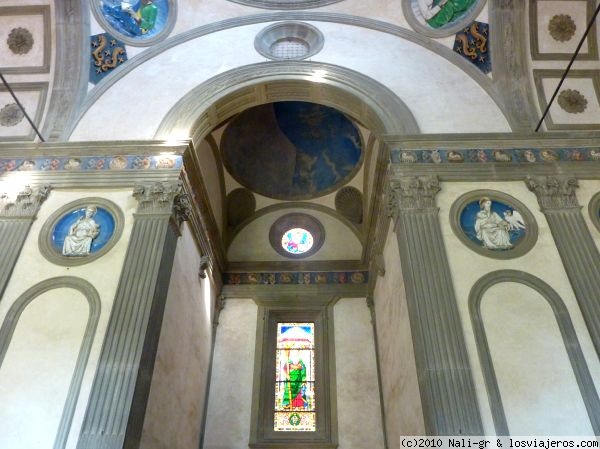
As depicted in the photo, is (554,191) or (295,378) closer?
(554,191)

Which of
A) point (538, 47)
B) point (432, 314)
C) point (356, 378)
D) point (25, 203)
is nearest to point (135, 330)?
point (25, 203)

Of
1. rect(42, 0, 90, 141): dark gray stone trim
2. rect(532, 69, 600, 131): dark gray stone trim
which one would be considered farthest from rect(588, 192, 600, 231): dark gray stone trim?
rect(42, 0, 90, 141): dark gray stone trim

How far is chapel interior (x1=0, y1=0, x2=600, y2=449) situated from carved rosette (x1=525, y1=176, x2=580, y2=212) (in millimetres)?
32

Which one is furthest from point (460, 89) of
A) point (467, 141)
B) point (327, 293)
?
point (327, 293)

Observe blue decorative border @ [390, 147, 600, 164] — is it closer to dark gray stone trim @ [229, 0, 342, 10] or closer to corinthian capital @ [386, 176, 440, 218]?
corinthian capital @ [386, 176, 440, 218]

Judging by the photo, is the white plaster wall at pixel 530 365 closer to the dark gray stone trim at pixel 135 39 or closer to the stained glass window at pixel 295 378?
the stained glass window at pixel 295 378

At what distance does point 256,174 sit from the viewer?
14805 mm

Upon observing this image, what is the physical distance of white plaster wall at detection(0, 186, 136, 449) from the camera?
7.21m

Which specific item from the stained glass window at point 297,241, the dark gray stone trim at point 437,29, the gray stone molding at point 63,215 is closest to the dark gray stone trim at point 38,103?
the gray stone molding at point 63,215

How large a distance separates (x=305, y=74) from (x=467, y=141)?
3.79 m

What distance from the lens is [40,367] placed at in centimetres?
724

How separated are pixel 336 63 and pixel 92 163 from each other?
18.2 feet

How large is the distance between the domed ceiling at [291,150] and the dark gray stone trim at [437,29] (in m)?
3.34

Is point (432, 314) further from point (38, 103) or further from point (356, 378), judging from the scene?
point (38, 103)
